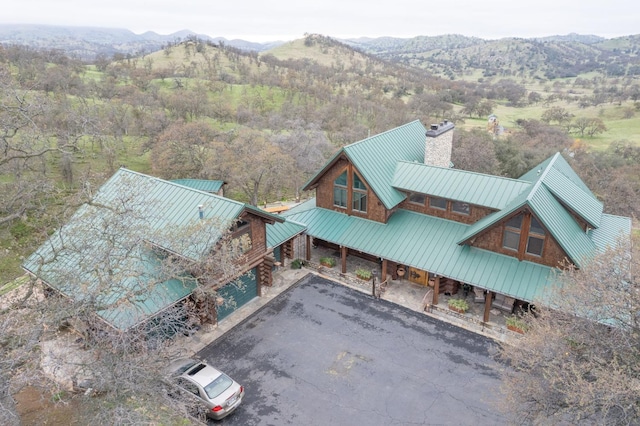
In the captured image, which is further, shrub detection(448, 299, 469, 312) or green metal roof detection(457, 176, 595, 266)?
shrub detection(448, 299, 469, 312)

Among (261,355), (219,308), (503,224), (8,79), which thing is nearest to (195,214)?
(219,308)

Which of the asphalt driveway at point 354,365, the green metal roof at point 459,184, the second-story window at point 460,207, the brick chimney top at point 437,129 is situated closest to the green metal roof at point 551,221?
the green metal roof at point 459,184

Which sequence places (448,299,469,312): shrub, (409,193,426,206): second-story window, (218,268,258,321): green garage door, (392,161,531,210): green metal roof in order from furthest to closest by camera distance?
1. (409,193,426,206): second-story window
2. (392,161,531,210): green metal roof
3. (448,299,469,312): shrub
4. (218,268,258,321): green garage door

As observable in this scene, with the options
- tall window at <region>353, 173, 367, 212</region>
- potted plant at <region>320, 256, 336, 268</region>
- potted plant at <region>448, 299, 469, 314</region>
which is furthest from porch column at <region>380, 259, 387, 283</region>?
potted plant at <region>448, 299, 469, 314</region>

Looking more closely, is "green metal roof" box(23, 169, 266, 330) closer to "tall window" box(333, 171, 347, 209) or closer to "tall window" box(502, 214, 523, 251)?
"tall window" box(333, 171, 347, 209)

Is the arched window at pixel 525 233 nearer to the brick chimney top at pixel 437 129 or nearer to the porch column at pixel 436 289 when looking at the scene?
the porch column at pixel 436 289

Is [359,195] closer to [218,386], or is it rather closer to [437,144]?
[437,144]

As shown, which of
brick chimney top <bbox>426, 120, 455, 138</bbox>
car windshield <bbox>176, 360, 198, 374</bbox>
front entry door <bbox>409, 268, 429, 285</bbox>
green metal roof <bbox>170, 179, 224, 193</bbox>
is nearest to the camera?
car windshield <bbox>176, 360, 198, 374</bbox>
